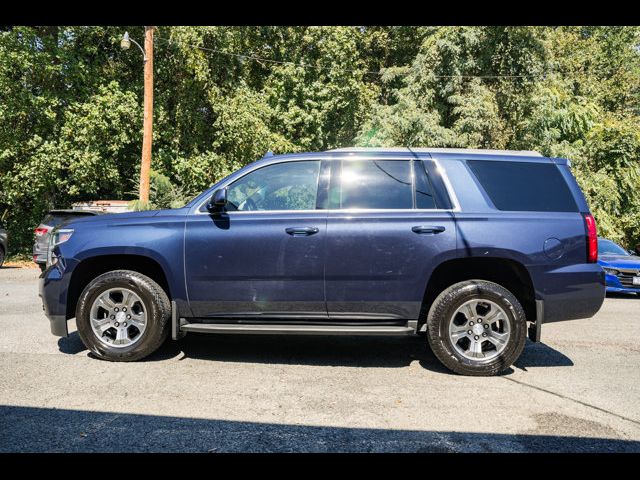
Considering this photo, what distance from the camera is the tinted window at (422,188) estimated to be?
512 centimetres

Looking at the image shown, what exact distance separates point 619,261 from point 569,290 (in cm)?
745

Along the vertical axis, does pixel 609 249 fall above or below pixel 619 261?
above

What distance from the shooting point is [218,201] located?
16.4 ft

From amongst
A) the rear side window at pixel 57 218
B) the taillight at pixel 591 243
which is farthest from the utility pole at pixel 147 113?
the taillight at pixel 591 243

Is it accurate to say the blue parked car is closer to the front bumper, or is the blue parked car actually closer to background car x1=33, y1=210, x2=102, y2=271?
the front bumper

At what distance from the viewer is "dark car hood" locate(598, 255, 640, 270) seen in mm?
11055

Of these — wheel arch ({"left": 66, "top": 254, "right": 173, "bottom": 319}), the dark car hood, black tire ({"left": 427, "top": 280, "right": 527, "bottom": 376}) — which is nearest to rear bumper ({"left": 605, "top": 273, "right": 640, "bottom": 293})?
the dark car hood

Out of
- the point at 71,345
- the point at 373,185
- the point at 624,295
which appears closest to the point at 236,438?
the point at 373,185

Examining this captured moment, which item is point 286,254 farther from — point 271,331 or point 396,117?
point 396,117

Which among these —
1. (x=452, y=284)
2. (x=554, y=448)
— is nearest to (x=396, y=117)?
(x=452, y=284)

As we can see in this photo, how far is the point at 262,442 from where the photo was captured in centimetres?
338

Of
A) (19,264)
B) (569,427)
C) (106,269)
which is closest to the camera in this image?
(569,427)

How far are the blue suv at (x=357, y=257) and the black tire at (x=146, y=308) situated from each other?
→ 1cm

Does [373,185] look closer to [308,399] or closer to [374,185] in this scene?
[374,185]
